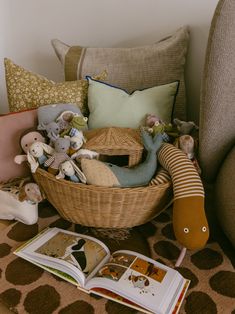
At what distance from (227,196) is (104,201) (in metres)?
0.35

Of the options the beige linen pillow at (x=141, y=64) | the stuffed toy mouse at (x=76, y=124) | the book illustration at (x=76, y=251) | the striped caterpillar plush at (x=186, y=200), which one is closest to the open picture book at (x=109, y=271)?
the book illustration at (x=76, y=251)

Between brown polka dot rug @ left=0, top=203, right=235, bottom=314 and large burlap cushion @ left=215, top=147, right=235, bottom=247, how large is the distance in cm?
9

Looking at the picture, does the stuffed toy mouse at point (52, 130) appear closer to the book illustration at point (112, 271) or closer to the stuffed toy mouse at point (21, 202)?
the stuffed toy mouse at point (21, 202)

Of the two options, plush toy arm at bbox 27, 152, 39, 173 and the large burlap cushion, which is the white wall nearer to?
the large burlap cushion

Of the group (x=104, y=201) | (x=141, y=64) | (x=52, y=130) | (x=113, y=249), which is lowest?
(x=113, y=249)

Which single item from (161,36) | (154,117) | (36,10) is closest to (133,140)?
(154,117)

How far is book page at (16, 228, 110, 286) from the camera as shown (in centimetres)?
87

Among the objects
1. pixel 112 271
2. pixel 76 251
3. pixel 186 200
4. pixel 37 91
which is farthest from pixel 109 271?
pixel 37 91

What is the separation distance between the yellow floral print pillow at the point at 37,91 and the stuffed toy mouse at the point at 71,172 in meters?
0.36

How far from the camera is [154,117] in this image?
1.15 m

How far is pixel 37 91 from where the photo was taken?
1.26 metres

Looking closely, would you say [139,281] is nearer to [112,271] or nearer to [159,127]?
[112,271]

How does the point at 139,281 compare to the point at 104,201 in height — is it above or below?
below

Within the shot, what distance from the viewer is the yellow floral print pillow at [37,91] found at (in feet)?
4.05
